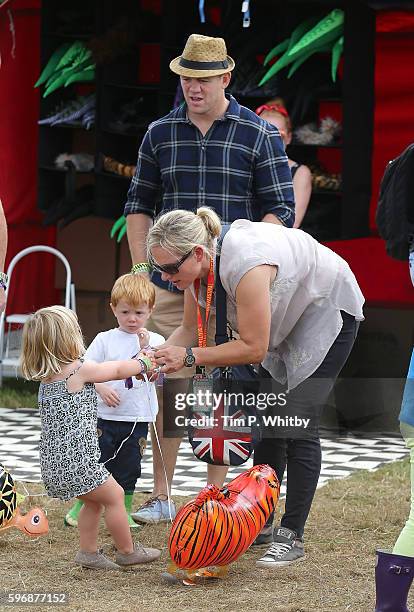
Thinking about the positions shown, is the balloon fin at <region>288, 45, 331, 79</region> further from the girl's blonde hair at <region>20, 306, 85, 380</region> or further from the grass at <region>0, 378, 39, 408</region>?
the girl's blonde hair at <region>20, 306, 85, 380</region>

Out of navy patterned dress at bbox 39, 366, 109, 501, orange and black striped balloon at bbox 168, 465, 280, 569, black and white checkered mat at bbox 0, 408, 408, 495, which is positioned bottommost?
black and white checkered mat at bbox 0, 408, 408, 495

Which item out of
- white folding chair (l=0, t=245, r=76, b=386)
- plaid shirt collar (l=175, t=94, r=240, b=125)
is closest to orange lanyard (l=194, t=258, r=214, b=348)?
plaid shirt collar (l=175, t=94, r=240, b=125)

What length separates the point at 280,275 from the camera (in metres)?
4.14

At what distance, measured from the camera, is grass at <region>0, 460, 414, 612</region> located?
3945 millimetres

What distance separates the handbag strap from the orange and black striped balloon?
52 cm

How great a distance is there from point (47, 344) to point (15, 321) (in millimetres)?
4289

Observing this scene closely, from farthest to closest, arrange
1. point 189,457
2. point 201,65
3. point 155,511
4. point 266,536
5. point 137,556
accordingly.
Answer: point 189,457, point 155,511, point 201,65, point 266,536, point 137,556

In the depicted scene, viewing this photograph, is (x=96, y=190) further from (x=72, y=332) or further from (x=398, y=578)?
(x=398, y=578)

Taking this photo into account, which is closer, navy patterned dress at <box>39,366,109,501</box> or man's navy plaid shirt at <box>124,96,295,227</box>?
navy patterned dress at <box>39,366,109,501</box>

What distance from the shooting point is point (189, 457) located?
666 cm

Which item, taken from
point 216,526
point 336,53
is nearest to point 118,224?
point 336,53

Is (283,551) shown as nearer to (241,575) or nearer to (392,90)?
(241,575)

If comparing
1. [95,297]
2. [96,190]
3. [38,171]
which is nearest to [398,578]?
[96,190]

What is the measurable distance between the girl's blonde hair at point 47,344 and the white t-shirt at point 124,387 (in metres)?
0.66
